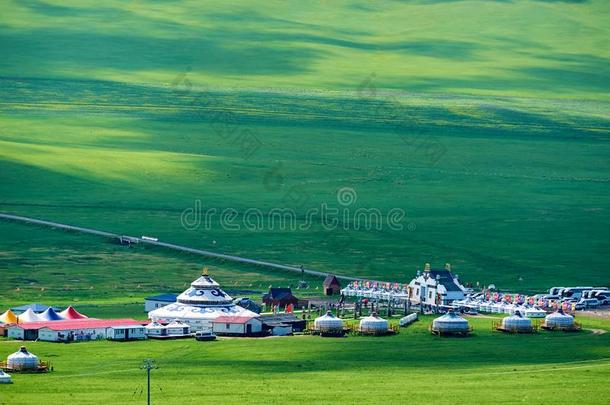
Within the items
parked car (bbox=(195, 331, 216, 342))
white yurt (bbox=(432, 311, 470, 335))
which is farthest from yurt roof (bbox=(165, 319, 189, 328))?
white yurt (bbox=(432, 311, 470, 335))

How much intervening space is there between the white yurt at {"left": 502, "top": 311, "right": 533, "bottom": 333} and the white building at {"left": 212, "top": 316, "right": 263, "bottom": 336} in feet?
48.1

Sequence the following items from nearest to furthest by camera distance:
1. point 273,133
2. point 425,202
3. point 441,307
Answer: point 441,307
point 425,202
point 273,133

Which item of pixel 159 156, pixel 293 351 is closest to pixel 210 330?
pixel 293 351

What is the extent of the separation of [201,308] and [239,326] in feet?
14.6

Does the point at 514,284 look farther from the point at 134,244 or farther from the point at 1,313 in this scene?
the point at 1,313

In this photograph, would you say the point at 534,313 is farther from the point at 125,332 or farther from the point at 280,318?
the point at 125,332

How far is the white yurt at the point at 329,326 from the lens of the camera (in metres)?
103

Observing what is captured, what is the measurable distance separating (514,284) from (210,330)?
3185 cm

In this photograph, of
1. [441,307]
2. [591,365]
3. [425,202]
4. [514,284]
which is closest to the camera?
[591,365]

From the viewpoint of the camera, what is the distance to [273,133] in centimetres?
19450

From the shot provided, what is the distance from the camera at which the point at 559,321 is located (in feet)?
348

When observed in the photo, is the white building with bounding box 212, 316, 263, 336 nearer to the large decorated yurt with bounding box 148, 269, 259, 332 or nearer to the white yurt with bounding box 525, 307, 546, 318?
the large decorated yurt with bounding box 148, 269, 259, 332

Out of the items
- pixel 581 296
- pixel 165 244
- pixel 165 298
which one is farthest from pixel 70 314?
pixel 581 296

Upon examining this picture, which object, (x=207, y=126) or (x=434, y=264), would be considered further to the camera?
(x=207, y=126)
